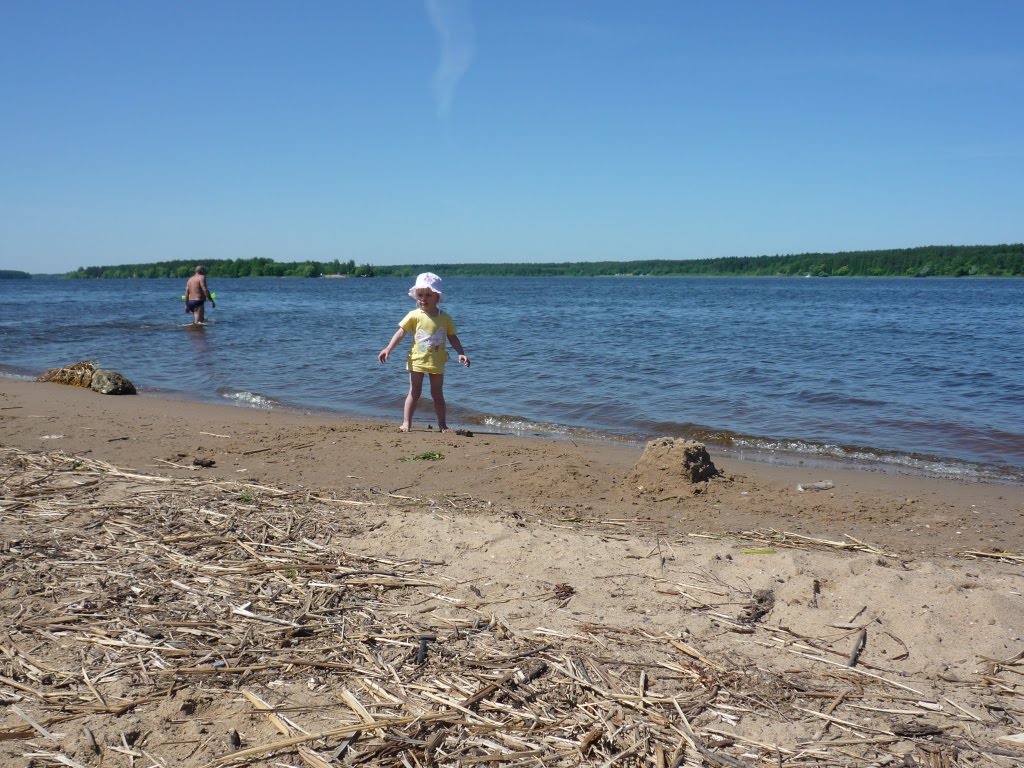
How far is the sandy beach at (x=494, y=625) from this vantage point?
8.71 ft

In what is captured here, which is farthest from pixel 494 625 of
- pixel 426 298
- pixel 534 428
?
pixel 534 428

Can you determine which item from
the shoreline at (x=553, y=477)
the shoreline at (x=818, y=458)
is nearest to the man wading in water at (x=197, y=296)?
the shoreline at (x=818, y=458)

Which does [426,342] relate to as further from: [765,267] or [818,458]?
[765,267]

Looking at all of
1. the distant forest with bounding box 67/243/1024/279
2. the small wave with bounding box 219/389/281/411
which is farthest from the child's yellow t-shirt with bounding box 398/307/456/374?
the distant forest with bounding box 67/243/1024/279

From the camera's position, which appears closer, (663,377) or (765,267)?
(663,377)

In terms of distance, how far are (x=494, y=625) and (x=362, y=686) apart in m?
0.69

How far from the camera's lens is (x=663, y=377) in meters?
13.9

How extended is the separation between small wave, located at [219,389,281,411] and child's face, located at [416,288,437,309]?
4.17 m

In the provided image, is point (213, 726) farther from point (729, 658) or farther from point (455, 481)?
point (455, 481)

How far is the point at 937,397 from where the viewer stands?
11.8 m

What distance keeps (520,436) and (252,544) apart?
5651 mm

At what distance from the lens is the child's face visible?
854cm

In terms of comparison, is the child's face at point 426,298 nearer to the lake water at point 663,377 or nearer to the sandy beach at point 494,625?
the lake water at point 663,377

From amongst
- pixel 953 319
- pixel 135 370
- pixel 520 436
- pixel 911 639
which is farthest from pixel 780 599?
pixel 953 319
